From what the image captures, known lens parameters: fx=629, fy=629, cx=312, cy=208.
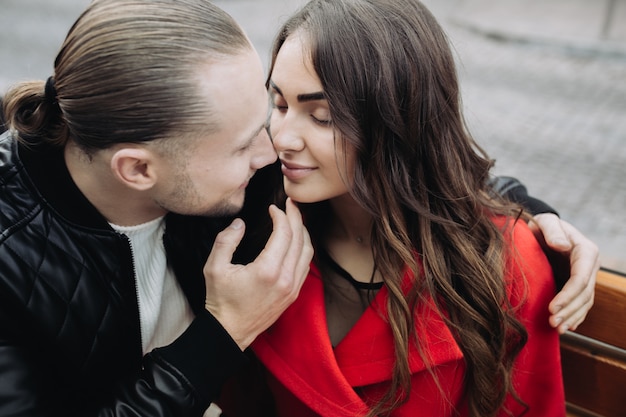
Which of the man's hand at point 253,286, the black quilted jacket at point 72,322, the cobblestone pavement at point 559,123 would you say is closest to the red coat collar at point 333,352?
the man's hand at point 253,286

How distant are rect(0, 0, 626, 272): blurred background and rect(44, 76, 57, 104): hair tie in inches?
29.0

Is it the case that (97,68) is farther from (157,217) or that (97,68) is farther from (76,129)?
(157,217)

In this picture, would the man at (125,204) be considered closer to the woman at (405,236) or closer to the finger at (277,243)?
the finger at (277,243)

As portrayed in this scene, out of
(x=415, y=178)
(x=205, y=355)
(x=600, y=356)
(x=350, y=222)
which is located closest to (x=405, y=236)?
(x=415, y=178)

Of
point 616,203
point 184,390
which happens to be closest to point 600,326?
point 184,390

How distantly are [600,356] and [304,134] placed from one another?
121 cm

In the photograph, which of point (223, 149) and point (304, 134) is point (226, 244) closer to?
point (223, 149)

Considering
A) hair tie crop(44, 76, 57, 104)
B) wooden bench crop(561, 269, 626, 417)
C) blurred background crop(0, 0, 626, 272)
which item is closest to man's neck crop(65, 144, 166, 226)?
hair tie crop(44, 76, 57, 104)

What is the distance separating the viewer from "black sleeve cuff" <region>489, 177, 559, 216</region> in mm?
2148

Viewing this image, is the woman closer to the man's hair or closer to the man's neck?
the man's hair

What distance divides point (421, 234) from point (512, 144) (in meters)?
3.94

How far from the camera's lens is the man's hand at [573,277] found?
5.86ft

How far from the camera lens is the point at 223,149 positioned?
5.96ft

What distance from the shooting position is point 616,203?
458 cm
